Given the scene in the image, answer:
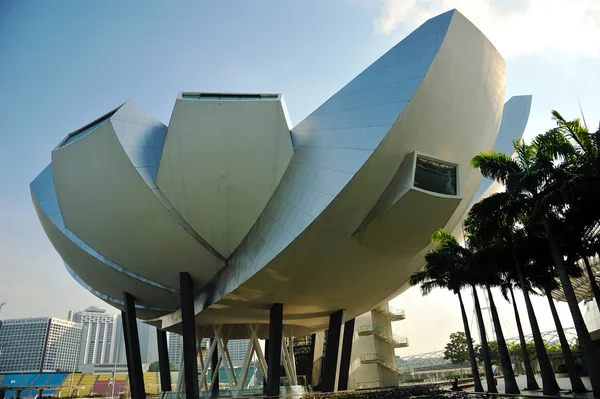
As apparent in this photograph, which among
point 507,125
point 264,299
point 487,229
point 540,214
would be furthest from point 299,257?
point 507,125

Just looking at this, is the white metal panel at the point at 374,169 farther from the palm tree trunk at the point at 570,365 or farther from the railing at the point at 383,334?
the railing at the point at 383,334

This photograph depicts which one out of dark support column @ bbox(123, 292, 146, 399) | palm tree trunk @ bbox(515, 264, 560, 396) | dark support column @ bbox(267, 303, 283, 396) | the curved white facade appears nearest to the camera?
the curved white facade

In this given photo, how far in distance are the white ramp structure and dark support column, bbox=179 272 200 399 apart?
86 millimetres

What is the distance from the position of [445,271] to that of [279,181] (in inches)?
486

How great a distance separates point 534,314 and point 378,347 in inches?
1173

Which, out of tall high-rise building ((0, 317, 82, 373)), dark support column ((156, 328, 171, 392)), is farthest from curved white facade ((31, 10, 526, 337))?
tall high-rise building ((0, 317, 82, 373))

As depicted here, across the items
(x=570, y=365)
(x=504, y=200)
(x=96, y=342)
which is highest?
(x=96, y=342)

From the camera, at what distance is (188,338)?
24.6 m

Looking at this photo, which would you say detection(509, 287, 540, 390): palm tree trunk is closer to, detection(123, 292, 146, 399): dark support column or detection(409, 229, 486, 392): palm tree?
detection(409, 229, 486, 392): palm tree

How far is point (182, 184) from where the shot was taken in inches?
851

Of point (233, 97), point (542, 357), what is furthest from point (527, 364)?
point (233, 97)

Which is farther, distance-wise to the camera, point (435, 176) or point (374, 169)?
point (435, 176)

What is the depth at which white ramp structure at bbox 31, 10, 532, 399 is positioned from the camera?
18.1 metres

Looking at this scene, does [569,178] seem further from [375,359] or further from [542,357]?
[375,359]
